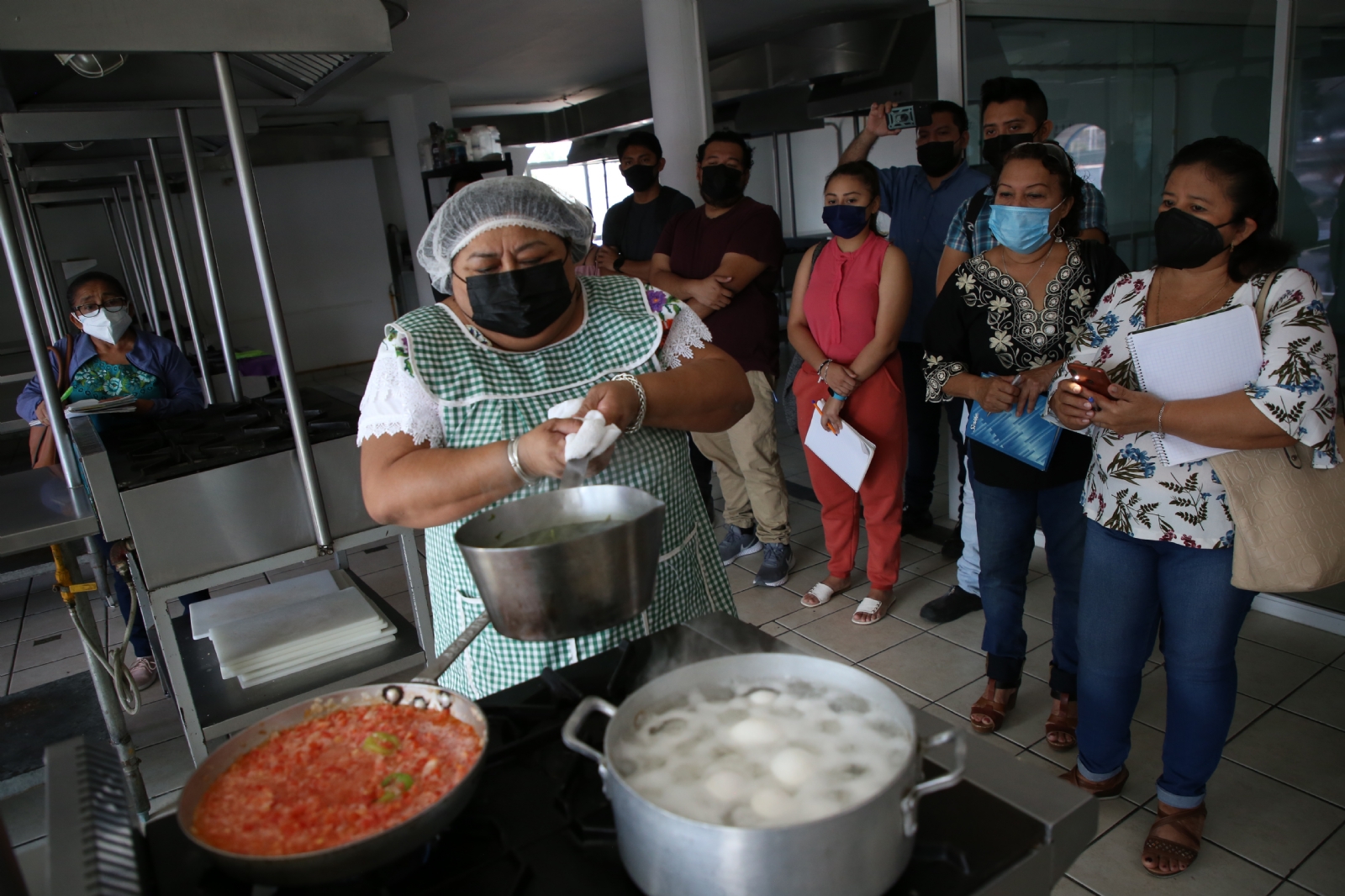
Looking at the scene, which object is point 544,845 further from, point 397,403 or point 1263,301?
point 1263,301

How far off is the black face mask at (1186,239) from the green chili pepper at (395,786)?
1.63m

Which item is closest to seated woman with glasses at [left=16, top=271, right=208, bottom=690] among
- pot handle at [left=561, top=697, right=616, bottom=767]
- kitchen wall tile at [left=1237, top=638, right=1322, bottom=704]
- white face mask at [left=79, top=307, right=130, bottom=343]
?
white face mask at [left=79, top=307, right=130, bottom=343]

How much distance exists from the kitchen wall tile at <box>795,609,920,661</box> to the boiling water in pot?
2087mm

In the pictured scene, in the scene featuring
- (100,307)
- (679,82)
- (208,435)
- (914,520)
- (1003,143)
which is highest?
(679,82)

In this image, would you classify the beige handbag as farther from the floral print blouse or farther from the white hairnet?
the white hairnet

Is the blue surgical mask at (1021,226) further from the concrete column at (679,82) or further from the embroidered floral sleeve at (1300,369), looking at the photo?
the concrete column at (679,82)

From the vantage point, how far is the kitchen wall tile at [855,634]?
295 centimetres

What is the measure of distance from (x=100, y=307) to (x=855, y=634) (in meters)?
2.85

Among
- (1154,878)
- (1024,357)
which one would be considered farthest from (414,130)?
(1154,878)

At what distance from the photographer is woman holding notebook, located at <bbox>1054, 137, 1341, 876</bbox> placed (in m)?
1.60

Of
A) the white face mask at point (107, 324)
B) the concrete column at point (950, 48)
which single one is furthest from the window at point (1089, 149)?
the white face mask at point (107, 324)

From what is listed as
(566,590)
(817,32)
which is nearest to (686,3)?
(817,32)

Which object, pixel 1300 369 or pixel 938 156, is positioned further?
pixel 938 156

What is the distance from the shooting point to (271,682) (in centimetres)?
221
